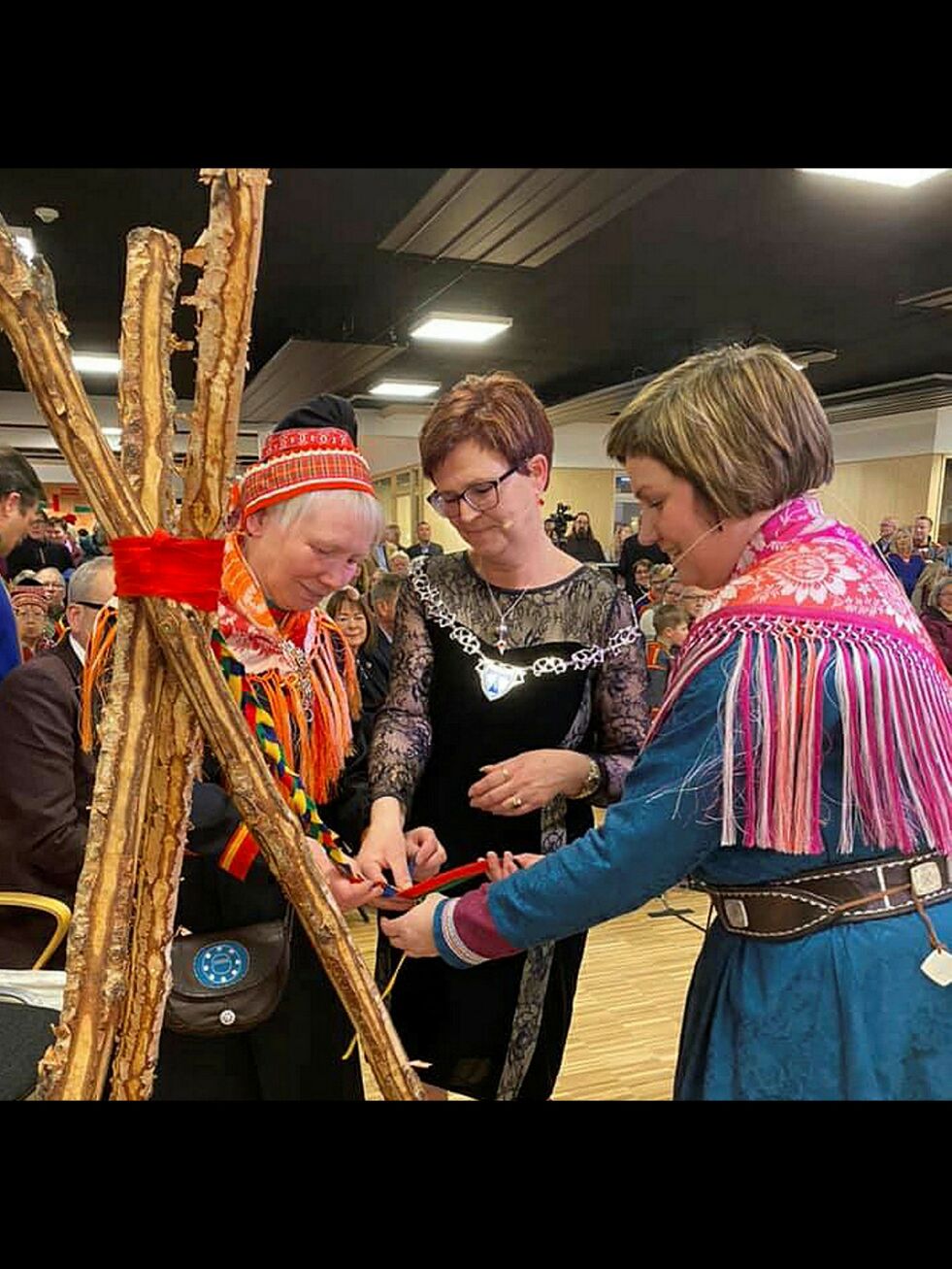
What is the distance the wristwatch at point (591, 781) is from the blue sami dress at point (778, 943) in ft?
1.04

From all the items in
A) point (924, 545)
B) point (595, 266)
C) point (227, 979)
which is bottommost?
A: point (227, 979)

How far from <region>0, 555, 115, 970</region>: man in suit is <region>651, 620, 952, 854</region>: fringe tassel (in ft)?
3.91

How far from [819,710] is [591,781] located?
435mm

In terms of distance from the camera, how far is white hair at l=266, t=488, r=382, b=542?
960 mm

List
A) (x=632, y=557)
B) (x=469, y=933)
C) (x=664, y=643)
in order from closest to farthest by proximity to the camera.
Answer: (x=469, y=933) < (x=664, y=643) < (x=632, y=557)

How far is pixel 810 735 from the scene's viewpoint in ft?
2.37

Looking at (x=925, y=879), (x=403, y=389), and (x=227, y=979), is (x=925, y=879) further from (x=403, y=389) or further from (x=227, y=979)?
(x=403, y=389)

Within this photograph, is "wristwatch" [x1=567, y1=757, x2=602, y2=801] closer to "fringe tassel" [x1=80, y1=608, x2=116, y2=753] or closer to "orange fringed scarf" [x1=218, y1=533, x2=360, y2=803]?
"orange fringed scarf" [x1=218, y1=533, x2=360, y2=803]

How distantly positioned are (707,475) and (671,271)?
14.3ft

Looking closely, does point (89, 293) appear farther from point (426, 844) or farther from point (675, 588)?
point (426, 844)

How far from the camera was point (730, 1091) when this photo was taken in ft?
2.58

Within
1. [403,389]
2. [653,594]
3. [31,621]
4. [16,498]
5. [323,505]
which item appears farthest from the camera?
[403,389]

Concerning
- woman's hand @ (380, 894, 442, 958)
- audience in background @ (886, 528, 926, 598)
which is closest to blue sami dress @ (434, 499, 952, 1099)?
woman's hand @ (380, 894, 442, 958)

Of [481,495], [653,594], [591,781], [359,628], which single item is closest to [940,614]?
[653,594]
